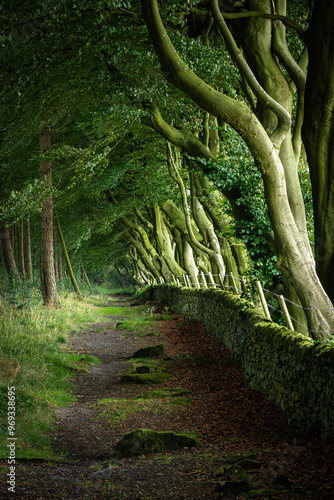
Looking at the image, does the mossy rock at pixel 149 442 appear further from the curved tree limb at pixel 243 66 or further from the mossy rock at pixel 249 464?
the curved tree limb at pixel 243 66

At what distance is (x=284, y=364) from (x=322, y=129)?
3.45 m

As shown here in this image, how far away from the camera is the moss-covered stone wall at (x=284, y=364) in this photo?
4.72 metres

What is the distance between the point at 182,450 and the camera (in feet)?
17.2

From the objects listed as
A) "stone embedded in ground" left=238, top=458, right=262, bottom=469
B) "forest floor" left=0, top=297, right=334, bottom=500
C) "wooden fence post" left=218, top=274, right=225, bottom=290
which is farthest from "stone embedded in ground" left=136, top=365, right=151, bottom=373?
"stone embedded in ground" left=238, top=458, right=262, bottom=469

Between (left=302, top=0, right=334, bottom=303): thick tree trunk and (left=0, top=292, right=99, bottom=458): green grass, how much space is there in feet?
15.0

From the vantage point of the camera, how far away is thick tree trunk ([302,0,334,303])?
609cm

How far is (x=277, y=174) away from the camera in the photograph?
628 centimetres

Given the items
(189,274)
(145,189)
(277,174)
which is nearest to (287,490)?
(277,174)

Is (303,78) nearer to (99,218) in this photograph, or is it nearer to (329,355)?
(329,355)

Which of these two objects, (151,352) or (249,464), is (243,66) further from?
(151,352)

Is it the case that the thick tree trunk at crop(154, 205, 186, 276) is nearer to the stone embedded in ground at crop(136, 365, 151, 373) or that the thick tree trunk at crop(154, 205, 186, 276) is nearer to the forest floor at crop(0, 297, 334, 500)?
the forest floor at crop(0, 297, 334, 500)

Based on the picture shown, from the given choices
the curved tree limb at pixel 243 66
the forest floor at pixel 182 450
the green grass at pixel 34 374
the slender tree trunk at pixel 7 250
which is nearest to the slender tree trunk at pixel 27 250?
the slender tree trunk at pixel 7 250

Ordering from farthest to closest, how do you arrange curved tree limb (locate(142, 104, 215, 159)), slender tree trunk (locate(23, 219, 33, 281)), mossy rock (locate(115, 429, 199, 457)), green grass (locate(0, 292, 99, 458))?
slender tree trunk (locate(23, 219, 33, 281))
curved tree limb (locate(142, 104, 215, 159))
green grass (locate(0, 292, 99, 458))
mossy rock (locate(115, 429, 199, 457))

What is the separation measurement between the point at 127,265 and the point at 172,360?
58.5 m
